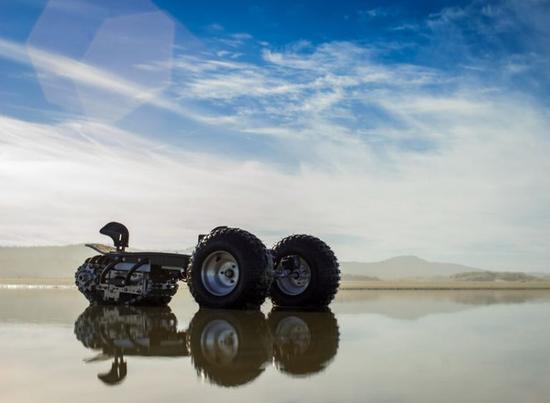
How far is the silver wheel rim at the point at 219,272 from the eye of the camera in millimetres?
10734

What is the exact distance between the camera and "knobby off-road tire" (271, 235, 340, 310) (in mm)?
11633

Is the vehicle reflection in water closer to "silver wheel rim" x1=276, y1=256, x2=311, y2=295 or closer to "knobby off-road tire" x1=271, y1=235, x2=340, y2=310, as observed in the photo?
"knobby off-road tire" x1=271, y1=235, x2=340, y2=310

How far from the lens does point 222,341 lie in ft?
20.0

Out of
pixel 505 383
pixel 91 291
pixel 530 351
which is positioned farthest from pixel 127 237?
pixel 505 383

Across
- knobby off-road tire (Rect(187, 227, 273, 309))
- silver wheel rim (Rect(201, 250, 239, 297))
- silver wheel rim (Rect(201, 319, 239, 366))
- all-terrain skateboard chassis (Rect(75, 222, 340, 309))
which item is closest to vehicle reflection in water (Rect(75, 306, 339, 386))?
silver wheel rim (Rect(201, 319, 239, 366))

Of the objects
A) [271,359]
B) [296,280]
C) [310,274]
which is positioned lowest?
[271,359]

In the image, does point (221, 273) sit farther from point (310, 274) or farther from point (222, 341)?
point (222, 341)

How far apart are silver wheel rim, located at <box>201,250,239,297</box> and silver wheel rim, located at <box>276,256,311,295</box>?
1506 mm

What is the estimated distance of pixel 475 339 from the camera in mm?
6574

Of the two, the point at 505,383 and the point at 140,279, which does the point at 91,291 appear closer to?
the point at 140,279

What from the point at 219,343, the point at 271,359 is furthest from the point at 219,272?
the point at 271,359

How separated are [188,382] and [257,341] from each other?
2.16 meters

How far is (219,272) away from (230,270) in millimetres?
272

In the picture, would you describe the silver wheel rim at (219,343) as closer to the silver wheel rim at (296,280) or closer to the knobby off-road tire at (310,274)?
the knobby off-road tire at (310,274)
